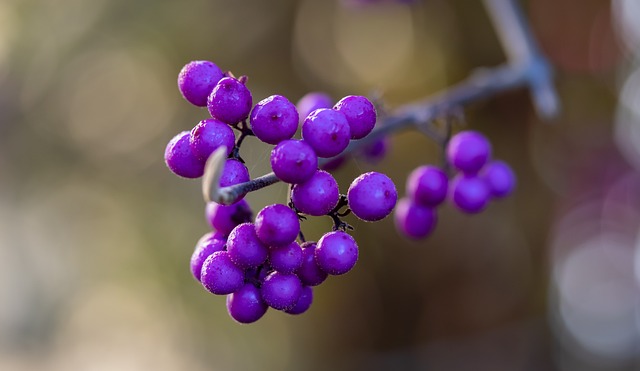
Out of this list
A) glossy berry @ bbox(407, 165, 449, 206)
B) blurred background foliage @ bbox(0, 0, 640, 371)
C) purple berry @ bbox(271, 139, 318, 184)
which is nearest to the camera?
purple berry @ bbox(271, 139, 318, 184)

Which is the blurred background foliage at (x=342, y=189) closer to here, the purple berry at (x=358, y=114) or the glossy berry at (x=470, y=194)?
the glossy berry at (x=470, y=194)

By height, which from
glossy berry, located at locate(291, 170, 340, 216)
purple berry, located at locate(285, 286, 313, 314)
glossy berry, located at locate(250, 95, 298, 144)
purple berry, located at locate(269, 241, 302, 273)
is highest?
glossy berry, located at locate(250, 95, 298, 144)

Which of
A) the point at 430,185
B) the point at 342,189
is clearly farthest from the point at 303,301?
the point at 342,189

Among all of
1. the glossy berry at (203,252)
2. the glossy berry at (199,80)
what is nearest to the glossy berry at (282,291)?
the glossy berry at (203,252)

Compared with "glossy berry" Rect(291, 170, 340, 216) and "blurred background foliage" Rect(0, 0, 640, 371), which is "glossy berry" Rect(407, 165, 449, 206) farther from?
"blurred background foliage" Rect(0, 0, 640, 371)

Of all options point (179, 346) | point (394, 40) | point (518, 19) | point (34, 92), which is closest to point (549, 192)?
point (394, 40)

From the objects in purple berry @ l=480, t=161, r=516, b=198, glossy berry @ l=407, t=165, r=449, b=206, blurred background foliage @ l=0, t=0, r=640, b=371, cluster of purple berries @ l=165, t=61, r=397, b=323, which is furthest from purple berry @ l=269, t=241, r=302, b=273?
blurred background foliage @ l=0, t=0, r=640, b=371

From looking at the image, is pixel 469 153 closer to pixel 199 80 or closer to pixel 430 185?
pixel 430 185
